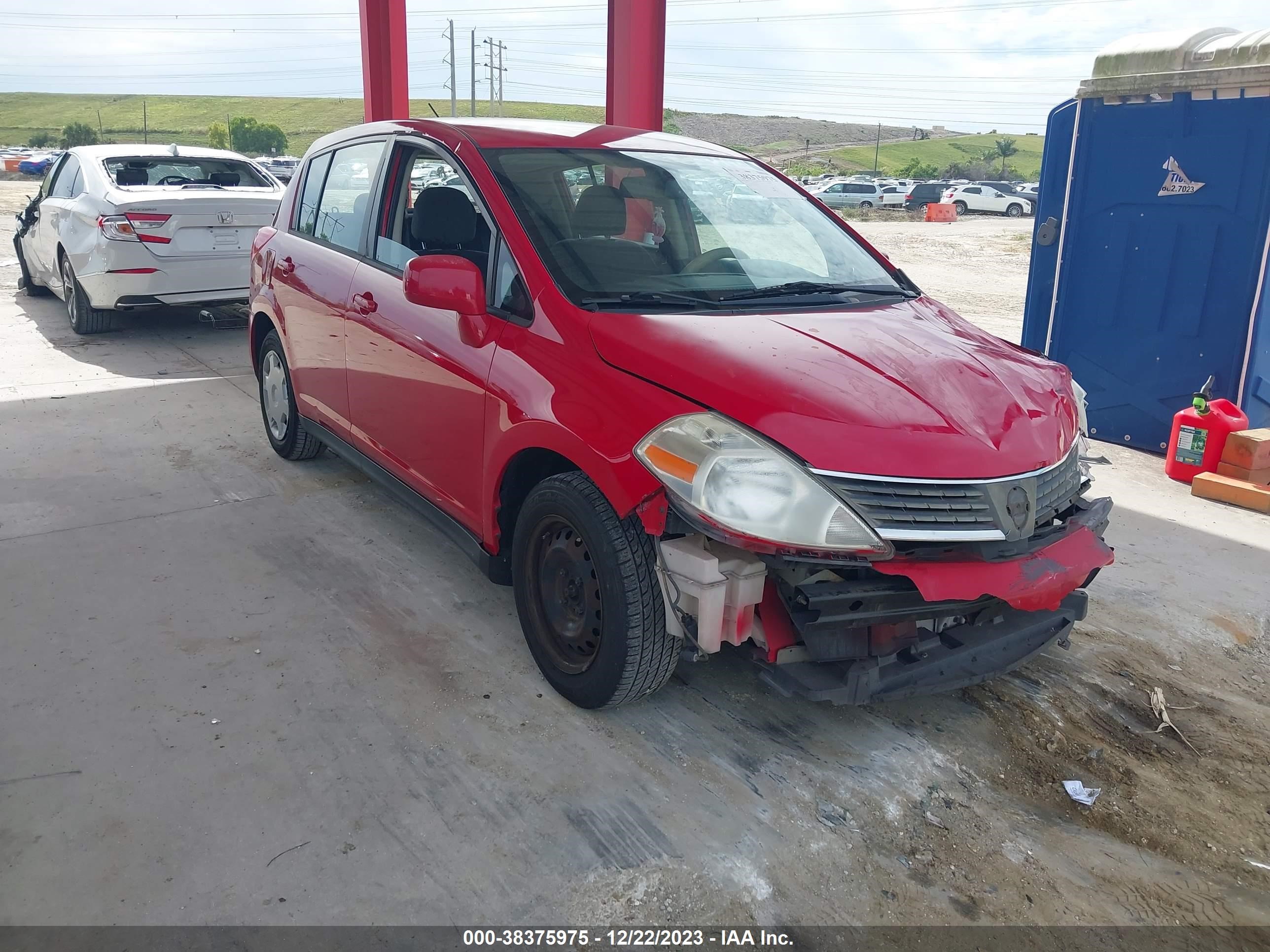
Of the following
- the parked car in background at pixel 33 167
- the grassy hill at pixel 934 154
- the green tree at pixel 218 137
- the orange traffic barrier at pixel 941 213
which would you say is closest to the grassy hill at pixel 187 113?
the green tree at pixel 218 137

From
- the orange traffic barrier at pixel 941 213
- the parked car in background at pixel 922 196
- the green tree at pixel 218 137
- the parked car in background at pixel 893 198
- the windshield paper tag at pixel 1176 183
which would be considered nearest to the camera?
the windshield paper tag at pixel 1176 183

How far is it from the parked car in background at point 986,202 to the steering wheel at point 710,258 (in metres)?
38.6

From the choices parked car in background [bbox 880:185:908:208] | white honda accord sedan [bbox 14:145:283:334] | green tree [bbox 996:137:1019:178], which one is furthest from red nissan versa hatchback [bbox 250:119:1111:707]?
green tree [bbox 996:137:1019:178]

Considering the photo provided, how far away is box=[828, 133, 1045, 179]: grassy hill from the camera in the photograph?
101 m

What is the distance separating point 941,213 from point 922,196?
7.28 metres

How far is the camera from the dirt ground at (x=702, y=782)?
2.36 meters

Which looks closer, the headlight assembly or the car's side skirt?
the headlight assembly

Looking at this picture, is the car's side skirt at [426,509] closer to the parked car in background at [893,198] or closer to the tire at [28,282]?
the tire at [28,282]

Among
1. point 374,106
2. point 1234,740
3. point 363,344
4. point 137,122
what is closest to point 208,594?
point 363,344

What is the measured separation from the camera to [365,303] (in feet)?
12.9

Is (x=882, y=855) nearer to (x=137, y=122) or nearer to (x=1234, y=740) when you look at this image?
(x=1234, y=740)

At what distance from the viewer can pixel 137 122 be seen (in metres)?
142

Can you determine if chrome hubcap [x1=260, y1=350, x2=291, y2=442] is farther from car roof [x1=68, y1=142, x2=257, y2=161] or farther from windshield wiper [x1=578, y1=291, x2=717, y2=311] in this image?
car roof [x1=68, y1=142, x2=257, y2=161]

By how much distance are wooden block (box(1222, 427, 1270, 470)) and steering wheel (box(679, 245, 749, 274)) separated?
357 centimetres
